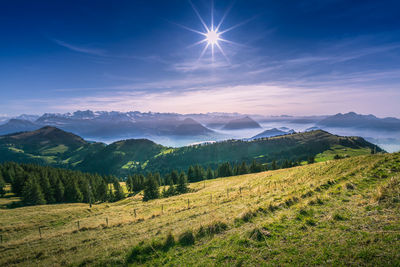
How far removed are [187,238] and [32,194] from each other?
3000 inches

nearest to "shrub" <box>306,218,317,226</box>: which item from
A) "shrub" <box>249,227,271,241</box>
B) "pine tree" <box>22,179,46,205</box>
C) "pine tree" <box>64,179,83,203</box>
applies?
"shrub" <box>249,227,271,241</box>

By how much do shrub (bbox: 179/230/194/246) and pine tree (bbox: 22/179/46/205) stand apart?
75.2 meters

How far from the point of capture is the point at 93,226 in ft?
68.5

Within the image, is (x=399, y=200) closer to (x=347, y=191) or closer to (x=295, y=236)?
(x=347, y=191)

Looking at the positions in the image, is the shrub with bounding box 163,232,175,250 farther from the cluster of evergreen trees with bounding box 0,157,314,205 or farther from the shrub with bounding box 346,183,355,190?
the cluster of evergreen trees with bounding box 0,157,314,205

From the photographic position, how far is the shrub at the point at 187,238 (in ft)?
33.2

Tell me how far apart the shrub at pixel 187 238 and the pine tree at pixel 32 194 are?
247 ft

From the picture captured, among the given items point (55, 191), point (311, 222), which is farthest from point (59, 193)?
point (311, 222)

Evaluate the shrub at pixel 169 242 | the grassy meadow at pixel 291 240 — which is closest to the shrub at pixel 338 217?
the grassy meadow at pixel 291 240

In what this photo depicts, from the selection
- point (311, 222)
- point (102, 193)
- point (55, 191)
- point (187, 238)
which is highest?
point (311, 222)

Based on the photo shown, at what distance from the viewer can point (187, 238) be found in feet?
34.2

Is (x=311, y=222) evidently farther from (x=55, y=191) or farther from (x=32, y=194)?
(x=55, y=191)

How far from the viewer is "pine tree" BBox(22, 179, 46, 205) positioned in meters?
56.4

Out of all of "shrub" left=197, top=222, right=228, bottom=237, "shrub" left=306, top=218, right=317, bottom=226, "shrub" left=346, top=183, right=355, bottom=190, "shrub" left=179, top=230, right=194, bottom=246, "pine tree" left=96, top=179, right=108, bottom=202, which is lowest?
"pine tree" left=96, top=179, right=108, bottom=202
